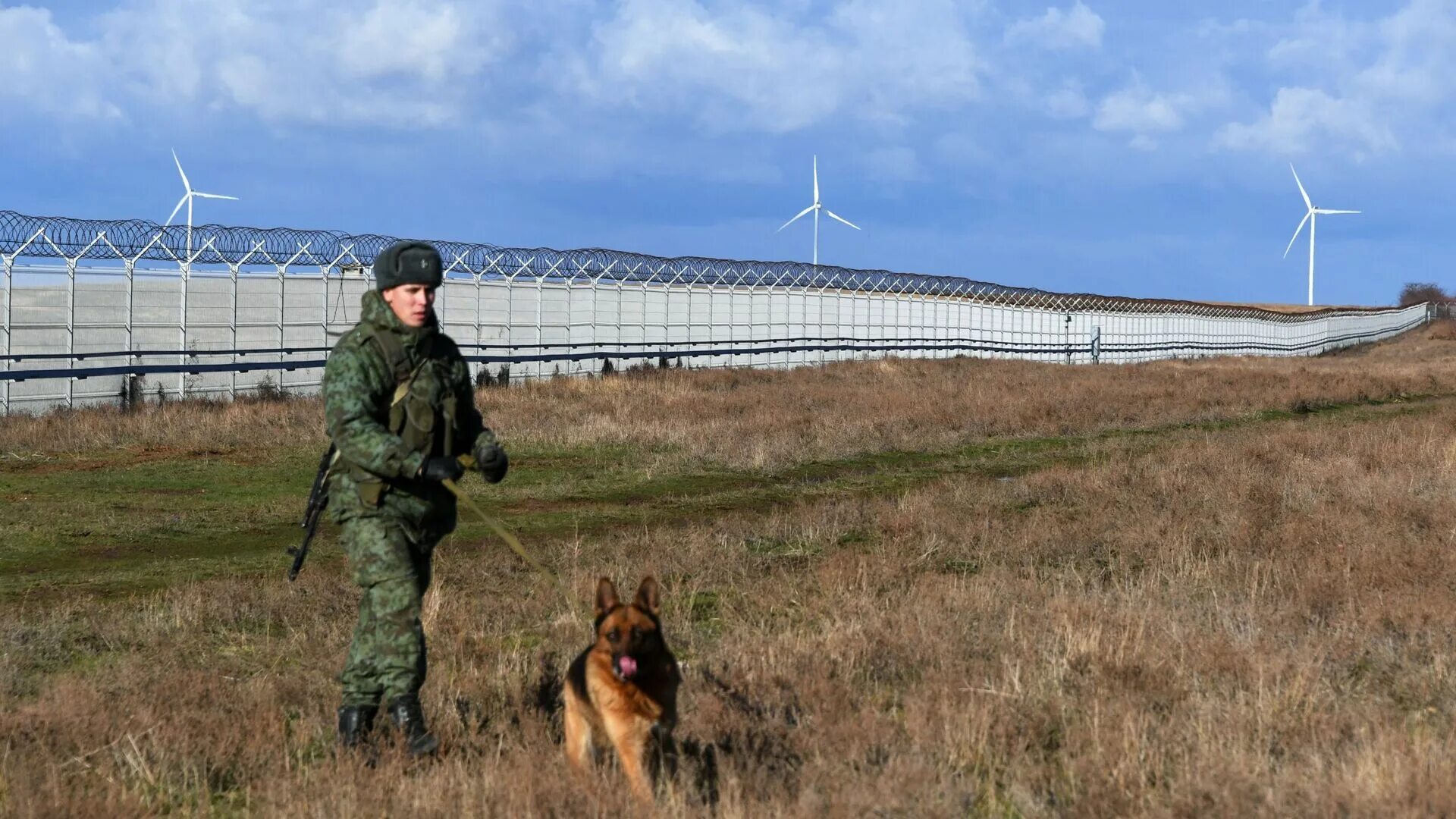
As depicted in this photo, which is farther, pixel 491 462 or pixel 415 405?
pixel 415 405

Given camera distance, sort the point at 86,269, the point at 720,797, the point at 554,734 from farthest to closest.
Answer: the point at 86,269 → the point at 554,734 → the point at 720,797

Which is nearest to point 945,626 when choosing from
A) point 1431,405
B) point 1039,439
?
point 1039,439

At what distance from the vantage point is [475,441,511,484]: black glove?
5445 mm

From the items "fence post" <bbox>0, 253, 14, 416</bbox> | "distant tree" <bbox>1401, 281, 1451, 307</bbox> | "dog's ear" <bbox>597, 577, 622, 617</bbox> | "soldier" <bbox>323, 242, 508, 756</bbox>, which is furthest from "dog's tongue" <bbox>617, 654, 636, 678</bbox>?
"distant tree" <bbox>1401, 281, 1451, 307</bbox>

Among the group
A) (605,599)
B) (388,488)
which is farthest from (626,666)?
(388,488)

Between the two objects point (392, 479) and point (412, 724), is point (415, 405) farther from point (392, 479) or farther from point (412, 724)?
point (412, 724)

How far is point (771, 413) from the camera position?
2455 centimetres

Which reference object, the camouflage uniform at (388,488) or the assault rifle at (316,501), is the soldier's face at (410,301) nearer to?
the camouflage uniform at (388,488)

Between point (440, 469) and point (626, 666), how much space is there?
109 centimetres

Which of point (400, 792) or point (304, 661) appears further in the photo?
point (304, 661)

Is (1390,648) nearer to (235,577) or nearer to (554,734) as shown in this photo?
(554,734)

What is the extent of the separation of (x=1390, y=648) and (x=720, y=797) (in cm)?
389

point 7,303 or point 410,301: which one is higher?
point 7,303

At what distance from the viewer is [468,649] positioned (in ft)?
24.5
